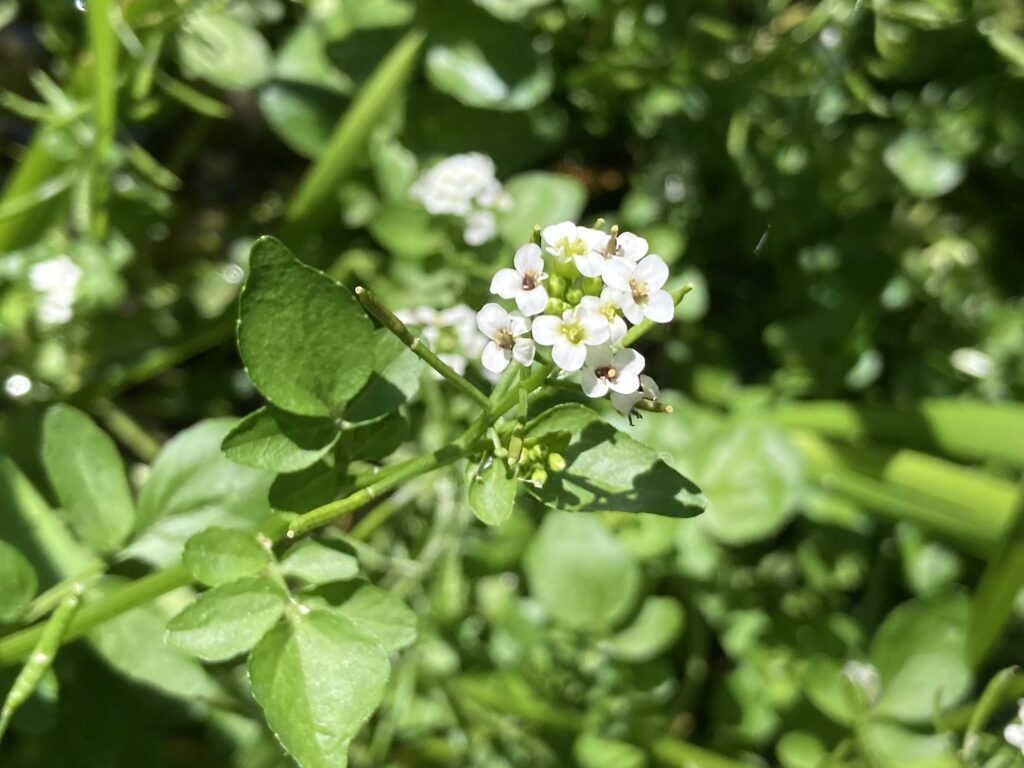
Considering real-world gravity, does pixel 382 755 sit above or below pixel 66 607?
below

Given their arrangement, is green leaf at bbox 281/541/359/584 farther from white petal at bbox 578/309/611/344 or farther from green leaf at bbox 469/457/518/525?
white petal at bbox 578/309/611/344

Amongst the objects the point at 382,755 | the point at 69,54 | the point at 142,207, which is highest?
the point at 69,54

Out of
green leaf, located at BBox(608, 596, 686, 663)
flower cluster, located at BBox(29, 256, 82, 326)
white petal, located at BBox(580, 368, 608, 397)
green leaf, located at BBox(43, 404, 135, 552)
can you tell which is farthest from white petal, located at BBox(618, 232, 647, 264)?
flower cluster, located at BBox(29, 256, 82, 326)

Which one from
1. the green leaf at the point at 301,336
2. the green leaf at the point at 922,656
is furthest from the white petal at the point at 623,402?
the green leaf at the point at 922,656

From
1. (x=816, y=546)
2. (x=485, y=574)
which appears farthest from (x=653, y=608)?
(x=816, y=546)

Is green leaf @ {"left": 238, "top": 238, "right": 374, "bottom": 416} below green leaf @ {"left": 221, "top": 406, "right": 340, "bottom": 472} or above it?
above

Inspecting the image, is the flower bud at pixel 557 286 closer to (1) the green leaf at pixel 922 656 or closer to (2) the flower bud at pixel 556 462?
(2) the flower bud at pixel 556 462

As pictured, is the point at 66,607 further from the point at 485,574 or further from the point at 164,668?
the point at 485,574
